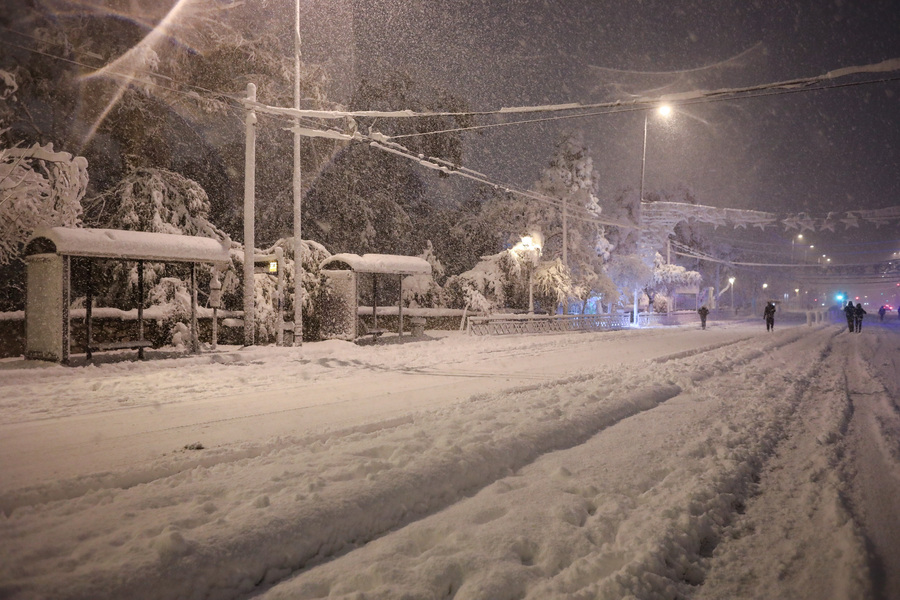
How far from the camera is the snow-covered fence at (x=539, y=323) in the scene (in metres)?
29.3

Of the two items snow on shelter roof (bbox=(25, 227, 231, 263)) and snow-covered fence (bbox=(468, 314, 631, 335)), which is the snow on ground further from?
snow-covered fence (bbox=(468, 314, 631, 335))

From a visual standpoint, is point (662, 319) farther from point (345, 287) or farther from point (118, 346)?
point (118, 346)

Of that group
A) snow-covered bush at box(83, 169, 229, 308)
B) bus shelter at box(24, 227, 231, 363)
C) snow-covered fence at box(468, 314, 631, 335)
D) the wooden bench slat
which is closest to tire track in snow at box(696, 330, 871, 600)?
the wooden bench slat

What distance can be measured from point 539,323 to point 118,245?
73.5 feet

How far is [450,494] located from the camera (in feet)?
17.6

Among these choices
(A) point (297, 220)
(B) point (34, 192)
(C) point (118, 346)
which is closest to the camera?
(C) point (118, 346)

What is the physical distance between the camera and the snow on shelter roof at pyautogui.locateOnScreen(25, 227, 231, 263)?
14.6m

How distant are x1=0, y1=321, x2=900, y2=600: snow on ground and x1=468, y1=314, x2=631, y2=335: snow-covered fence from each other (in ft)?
59.5

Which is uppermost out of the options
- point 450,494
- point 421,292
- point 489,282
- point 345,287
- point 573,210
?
point 573,210

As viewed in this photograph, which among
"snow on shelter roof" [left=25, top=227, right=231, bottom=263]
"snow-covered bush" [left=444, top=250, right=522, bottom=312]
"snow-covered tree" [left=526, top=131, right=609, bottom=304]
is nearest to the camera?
"snow on shelter roof" [left=25, top=227, right=231, bottom=263]

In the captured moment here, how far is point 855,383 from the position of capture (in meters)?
13.1

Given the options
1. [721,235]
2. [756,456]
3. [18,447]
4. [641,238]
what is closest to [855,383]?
[756,456]

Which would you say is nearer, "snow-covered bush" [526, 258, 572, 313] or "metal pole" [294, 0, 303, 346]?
"metal pole" [294, 0, 303, 346]

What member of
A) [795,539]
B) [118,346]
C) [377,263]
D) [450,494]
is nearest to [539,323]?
[377,263]
